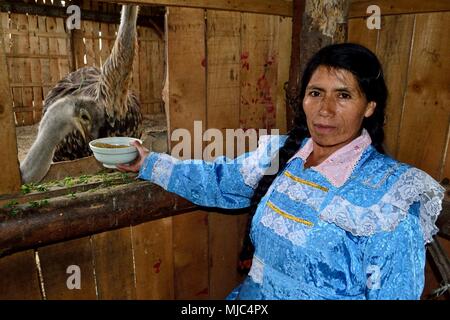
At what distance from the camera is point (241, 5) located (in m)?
2.17

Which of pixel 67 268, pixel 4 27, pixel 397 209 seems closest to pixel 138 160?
pixel 67 268

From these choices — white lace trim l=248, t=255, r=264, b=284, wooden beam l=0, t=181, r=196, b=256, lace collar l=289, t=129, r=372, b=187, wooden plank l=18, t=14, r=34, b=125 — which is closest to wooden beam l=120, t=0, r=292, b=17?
wooden beam l=0, t=181, r=196, b=256

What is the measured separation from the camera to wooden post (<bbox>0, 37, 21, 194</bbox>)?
5.17 ft

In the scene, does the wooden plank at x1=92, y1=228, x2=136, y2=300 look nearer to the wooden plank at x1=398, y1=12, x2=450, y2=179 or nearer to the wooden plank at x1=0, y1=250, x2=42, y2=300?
the wooden plank at x1=0, y1=250, x2=42, y2=300

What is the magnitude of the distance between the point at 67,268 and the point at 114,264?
0.27 metres

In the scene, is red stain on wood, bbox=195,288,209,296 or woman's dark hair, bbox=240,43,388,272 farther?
red stain on wood, bbox=195,288,209,296

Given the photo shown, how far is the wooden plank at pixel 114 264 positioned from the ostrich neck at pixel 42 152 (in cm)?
48

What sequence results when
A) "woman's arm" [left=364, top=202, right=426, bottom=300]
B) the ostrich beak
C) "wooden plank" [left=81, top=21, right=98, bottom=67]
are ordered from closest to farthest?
1. "woman's arm" [left=364, top=202, right=426, bottom=300]
2. the ostrich beak
3. "wooden plank" [left=81, top=21, right=98, bottom=67]

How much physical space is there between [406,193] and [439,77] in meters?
1.12

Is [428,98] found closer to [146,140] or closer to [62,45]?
[146,140]

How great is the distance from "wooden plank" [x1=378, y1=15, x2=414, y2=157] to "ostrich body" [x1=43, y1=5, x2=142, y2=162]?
164cm

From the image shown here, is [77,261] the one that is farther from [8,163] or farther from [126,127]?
[126,127]

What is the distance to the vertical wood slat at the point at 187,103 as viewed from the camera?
2.00 meters

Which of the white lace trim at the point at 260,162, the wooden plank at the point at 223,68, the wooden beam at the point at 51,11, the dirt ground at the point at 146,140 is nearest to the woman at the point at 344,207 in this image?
the white lace trim at the point at 260,162
